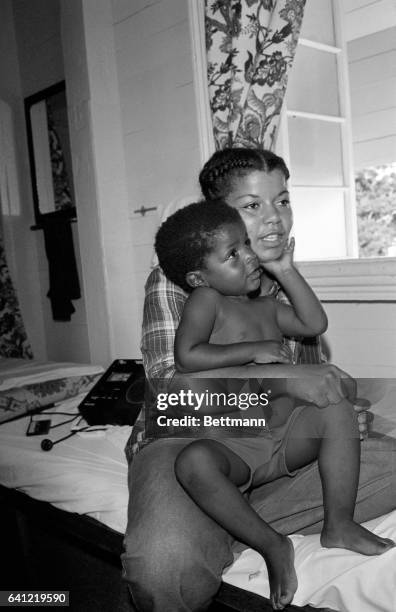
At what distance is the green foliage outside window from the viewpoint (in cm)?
472

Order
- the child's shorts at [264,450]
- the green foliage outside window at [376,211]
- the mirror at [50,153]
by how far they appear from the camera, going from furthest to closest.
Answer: the green foliage outside window at [376,211], the mirror at [50,153], the child's shorts at [264,450]

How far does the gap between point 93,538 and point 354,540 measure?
654mm

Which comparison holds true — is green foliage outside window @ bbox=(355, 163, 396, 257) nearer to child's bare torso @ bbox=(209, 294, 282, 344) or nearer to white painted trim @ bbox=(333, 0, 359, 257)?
white painted trim @ bbox=(333, 0, 359, 257)

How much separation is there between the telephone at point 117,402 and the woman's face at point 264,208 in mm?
779

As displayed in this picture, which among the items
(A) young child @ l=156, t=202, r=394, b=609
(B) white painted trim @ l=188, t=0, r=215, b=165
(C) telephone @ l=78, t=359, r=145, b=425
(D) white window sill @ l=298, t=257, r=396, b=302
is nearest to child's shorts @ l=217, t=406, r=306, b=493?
(A) young child @ l=156, t=202, r=394, b=609

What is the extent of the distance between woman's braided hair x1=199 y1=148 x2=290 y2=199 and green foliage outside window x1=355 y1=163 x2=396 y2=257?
12.4ft

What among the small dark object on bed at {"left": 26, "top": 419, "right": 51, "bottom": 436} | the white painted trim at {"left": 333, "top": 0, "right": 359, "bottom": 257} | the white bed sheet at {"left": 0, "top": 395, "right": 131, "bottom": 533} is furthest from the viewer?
the white painted trim at {"left": 333, "top": 0, "right": 359, "bottom": 257}

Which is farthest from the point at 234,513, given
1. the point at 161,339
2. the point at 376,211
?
the point at 376,211

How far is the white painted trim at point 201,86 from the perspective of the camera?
92.6 inches

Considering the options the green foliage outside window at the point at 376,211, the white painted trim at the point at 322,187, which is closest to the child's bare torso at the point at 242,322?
the white painted trim at the point at 322,187

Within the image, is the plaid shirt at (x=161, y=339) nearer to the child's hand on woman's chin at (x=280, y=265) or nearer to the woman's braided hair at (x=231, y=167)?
the child's hand on woman's chin at (x=280, y=265)

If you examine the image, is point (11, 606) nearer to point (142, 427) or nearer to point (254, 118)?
point (142, 427)

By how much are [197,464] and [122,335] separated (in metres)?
1.95

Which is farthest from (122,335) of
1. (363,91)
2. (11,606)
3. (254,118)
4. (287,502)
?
(363,91)
